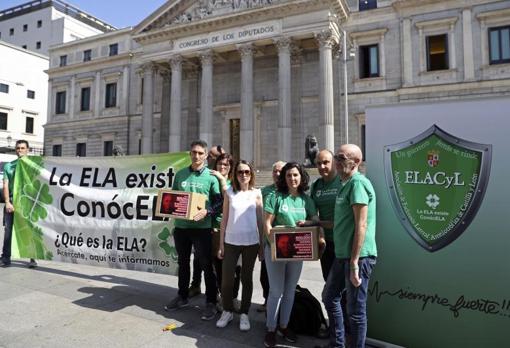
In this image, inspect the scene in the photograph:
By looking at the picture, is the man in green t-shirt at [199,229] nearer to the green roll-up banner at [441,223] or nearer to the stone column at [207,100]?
the green roll-up banner at [441,223]

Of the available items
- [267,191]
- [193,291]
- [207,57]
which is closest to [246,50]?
[207,57]

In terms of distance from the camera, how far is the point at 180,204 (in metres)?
4.77

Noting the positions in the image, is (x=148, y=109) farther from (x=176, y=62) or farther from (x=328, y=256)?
(x=328, y=256)

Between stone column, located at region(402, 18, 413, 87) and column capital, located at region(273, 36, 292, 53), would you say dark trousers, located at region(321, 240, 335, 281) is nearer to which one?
column capital, located at region(273, 36, 292, 53)

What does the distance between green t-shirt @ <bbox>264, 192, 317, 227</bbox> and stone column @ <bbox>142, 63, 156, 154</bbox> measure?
990 inches

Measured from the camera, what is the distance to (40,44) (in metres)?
57.8

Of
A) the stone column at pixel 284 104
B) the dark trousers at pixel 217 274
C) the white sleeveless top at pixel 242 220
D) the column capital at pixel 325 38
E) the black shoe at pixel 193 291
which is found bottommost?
the black shoe at pixel 193 291

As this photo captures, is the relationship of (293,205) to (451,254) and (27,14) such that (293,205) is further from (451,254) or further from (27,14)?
(27,14)

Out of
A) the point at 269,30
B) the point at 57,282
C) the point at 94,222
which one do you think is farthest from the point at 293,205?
the point at 269,30

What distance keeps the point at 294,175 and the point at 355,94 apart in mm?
22175

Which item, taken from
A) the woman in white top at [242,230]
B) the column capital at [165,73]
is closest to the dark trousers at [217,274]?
the woman in white top at [242,230]

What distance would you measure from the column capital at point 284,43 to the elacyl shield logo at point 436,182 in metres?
20.8

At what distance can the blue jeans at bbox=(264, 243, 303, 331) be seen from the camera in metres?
3.92

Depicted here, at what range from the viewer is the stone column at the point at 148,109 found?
91.6 feet
